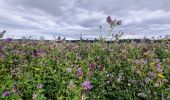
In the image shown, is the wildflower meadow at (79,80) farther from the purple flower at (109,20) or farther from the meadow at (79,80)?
the purple flower at (109,20)

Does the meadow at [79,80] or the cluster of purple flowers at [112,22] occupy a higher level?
the cluster of purple flowers at [112,22]

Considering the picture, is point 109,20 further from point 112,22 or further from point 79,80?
point 79,80

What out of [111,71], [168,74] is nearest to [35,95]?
[111,71]

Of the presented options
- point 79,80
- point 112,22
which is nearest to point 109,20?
point 112,22

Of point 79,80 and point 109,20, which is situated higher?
point 109,20

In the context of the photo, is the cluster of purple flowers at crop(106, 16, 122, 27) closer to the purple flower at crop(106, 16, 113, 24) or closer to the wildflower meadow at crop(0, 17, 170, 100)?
the purple flower at crop(106, 16, 113, 24)

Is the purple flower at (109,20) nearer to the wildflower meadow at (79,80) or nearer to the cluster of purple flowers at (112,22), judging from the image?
the cluster of purple flowers at (112,22)

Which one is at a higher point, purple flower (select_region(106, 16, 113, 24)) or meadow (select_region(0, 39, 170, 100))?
purple flower (select_region(106, 16, 113, 24))

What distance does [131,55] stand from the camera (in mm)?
8680

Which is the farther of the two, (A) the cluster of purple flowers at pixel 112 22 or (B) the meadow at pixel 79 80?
(A) the cluster of purple flowers at pixel 112 22

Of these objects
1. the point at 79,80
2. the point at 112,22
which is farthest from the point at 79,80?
the point at 112,22

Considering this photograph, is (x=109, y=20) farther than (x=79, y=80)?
Yes

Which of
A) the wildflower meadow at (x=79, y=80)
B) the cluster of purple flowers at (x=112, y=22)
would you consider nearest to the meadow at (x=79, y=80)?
the wildflower meadow at (x=79, y=80)

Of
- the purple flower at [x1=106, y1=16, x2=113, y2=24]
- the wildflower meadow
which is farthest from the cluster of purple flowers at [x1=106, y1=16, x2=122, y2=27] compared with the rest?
the wildflower meadow
